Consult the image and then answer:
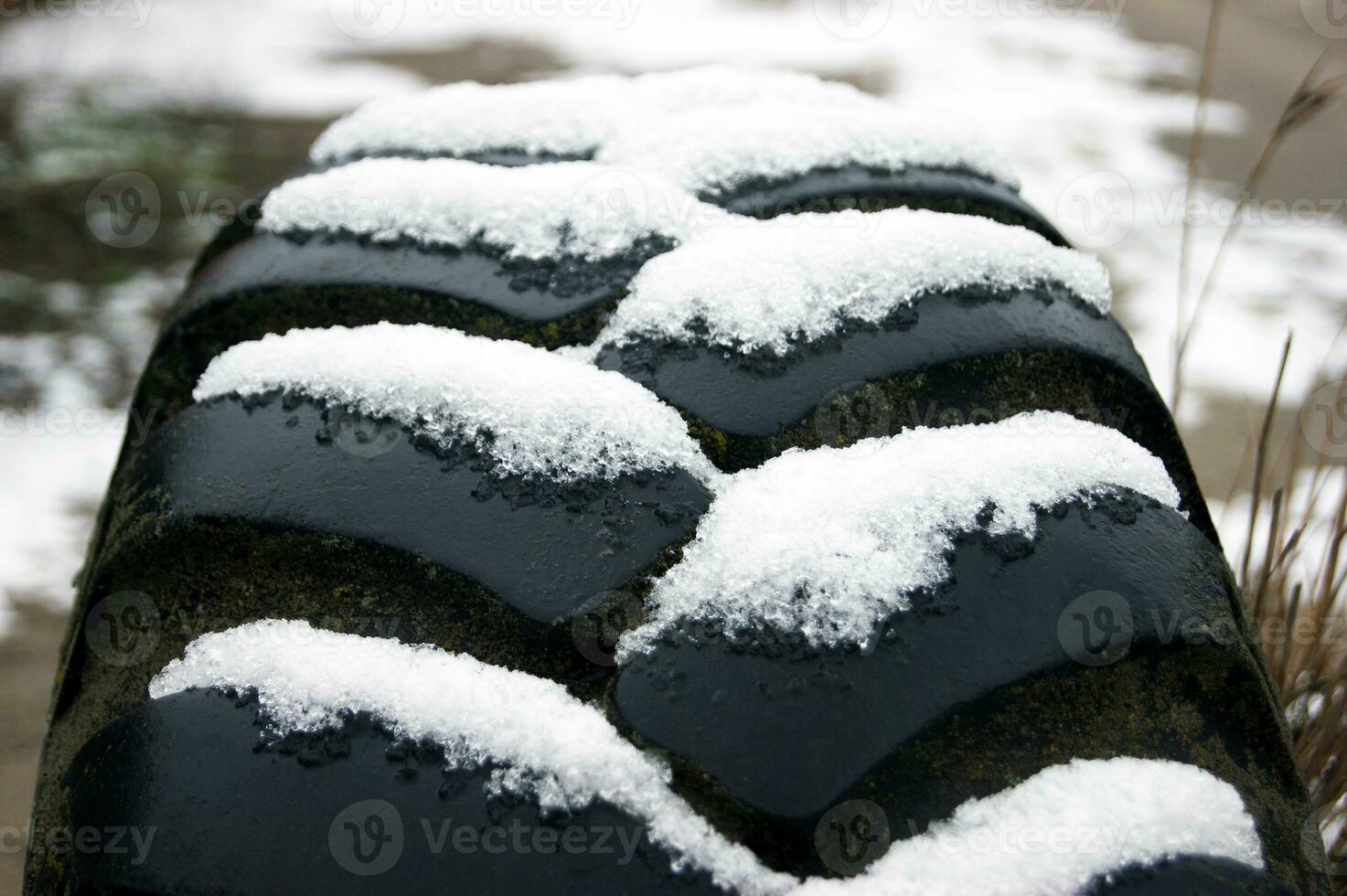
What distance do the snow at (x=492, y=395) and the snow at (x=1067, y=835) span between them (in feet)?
0.79

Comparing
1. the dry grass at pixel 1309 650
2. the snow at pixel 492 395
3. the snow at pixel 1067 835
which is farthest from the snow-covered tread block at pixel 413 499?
the dry grass at pixel 1309 650

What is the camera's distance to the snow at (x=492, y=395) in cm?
67

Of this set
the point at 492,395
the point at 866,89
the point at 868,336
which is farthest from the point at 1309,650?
the point at 866,89

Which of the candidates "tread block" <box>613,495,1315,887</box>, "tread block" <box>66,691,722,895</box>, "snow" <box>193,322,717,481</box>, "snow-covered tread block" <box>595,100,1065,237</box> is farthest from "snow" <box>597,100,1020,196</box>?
"tread block" <box>66,691,722,895</box>

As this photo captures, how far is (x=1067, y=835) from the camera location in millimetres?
558

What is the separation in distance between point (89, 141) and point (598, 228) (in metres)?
3.45

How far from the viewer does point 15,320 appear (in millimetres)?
2711

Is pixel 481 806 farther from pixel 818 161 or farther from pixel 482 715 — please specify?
pixel 818 161

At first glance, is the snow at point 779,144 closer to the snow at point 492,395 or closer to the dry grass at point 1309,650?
the snow at point 492,395

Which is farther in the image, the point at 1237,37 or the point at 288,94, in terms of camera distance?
the point at 1237,37

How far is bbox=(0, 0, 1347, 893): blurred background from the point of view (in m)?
1.79

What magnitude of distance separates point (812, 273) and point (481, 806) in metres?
0.41

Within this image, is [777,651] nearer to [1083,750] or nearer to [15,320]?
[1083,750]

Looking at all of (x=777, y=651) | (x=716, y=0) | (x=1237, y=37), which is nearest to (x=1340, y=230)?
(x=1237, y=37)
